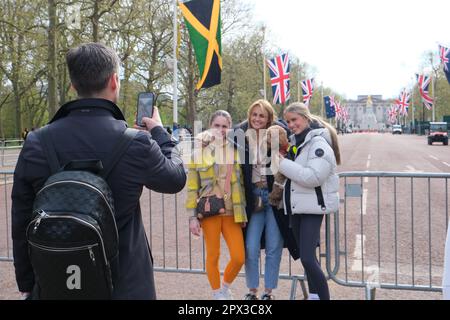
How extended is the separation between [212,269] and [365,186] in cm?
972

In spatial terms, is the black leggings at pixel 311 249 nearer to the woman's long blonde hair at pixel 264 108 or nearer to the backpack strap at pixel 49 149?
the woman's long blonde hair at pixel 264 108

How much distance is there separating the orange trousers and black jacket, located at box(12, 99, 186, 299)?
2205 mm

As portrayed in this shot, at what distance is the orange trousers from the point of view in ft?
14.3

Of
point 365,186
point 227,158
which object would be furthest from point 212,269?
point 365,186

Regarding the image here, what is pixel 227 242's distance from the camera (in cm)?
439

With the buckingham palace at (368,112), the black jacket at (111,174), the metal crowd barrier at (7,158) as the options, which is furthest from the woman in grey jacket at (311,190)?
the buckingham palace at (368,112)

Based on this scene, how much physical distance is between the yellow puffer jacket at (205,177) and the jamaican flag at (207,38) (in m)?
5.46

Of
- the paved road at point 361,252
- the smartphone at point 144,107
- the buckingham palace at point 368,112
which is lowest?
the paved road at point 361,252

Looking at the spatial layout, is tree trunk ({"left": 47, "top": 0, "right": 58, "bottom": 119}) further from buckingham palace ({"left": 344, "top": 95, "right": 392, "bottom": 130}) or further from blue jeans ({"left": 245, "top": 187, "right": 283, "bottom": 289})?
buckingham palace ({"left": 344, "top": 95, "right": 392, "bottom": 130})

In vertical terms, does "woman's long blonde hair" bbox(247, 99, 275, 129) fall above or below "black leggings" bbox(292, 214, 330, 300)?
above

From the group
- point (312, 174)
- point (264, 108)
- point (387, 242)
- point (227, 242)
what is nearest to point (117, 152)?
point (312, 174)

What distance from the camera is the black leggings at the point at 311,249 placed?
4.02 m

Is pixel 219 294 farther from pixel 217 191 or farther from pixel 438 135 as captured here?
pixel 438 135

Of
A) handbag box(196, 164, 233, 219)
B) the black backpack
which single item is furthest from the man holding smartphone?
handbag box(196, 164, 233, 219)
